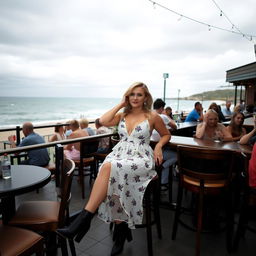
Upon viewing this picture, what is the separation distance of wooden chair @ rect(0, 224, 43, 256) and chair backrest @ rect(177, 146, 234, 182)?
134 centimetres

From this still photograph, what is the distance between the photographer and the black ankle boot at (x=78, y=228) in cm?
166

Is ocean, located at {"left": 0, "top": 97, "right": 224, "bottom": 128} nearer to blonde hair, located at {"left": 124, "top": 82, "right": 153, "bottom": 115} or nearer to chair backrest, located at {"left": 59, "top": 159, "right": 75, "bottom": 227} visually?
blonde hair, located at {"left": 124, "top": 82, "right": 153, "bottom": 115}

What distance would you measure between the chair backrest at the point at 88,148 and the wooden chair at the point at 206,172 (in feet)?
6.11

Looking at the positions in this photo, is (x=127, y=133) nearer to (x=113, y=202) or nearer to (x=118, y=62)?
(x=113, y=202)

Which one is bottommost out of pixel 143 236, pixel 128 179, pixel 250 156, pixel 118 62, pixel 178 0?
pixel 143 236

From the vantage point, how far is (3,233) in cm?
148

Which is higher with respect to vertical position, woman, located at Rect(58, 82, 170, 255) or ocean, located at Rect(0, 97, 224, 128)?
woman, located at Rect(58, 82, 170, 255)

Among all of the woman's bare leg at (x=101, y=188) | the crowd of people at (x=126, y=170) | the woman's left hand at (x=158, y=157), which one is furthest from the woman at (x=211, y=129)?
the woman's bare leg at (x=101, y=188)

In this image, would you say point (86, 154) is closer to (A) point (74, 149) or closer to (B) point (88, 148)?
(B) point (88, 148)

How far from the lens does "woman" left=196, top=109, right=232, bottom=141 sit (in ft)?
10.5

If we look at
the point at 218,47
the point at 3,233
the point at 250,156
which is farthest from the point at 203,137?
the point at 218,47

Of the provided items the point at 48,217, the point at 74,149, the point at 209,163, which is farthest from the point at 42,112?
the point at 209,163

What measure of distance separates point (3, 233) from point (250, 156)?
204cm

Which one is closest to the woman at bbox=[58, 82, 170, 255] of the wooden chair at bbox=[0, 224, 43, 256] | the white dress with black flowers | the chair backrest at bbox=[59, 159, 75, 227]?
the white dress with black flowers
